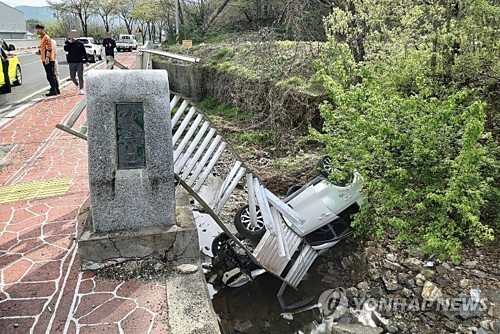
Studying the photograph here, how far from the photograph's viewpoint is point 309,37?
12.3 meters

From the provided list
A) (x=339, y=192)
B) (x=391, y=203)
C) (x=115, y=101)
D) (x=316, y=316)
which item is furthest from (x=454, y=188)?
(x=115, y=101)

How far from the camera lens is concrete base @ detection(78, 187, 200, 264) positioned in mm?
4137

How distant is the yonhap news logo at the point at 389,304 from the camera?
4.68m

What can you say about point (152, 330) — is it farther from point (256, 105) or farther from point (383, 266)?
point (256, 105)

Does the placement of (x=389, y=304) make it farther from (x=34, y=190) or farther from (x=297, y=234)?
(x=34, y=190)

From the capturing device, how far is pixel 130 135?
4133 millimetres

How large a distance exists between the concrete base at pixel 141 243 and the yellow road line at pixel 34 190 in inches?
78.9

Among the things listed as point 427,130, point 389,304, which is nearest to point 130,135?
point 427,130

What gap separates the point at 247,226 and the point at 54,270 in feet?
Answer: 8.19

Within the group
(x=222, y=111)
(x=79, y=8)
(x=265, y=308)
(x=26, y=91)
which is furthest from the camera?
(x=79, y=8)

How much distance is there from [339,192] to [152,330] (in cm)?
305

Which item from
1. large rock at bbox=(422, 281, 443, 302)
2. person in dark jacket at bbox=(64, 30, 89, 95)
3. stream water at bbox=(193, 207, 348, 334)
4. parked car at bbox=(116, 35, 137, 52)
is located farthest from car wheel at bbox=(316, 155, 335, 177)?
parked car at bbox=(116, 35, 137, 52)

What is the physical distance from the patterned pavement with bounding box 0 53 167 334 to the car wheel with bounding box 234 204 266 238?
6.14 ft

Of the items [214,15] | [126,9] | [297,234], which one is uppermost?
[126,9]
